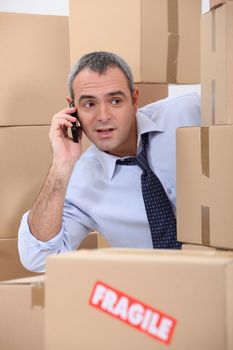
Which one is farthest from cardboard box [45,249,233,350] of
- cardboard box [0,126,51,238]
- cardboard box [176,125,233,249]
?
cardboard box [0,126,51,238]

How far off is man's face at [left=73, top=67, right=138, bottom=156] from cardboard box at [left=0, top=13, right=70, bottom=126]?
0.70 feet

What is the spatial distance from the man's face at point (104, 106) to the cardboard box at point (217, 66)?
34cm

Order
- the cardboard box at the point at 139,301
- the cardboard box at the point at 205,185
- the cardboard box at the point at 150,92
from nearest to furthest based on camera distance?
the cardboard box at the point at 139,301 < the cardboard box at the point at 205,185 < the cardboard box at the point at 150,92

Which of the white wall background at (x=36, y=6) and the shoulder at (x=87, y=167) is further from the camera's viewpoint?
the white wall background at (x=36, y=6)

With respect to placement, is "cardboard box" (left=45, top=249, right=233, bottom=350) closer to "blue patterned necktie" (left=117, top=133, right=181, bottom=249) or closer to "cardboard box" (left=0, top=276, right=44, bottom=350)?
"cardboard box" (left=0, top=276, right=44, bottom=350)

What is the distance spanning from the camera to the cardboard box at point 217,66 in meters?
1.29

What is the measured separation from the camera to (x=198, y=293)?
824 mm

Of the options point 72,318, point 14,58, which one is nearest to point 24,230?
point 14,58

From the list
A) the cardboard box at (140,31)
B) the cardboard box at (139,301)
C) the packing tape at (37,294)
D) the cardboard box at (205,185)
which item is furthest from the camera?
the cardboard box at (140,31)

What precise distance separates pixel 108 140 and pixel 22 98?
1.22 feet

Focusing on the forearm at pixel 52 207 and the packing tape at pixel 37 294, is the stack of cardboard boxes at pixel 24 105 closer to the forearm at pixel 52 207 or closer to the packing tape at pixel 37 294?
the forearm at pixel 52 207

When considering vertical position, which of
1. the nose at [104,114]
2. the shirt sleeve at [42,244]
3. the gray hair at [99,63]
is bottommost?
the shirt sleeve at [42,244]

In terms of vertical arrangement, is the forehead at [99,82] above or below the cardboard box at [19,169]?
above

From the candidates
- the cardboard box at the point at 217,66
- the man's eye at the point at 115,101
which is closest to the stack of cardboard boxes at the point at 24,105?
the man's eye at the point at 115,101
